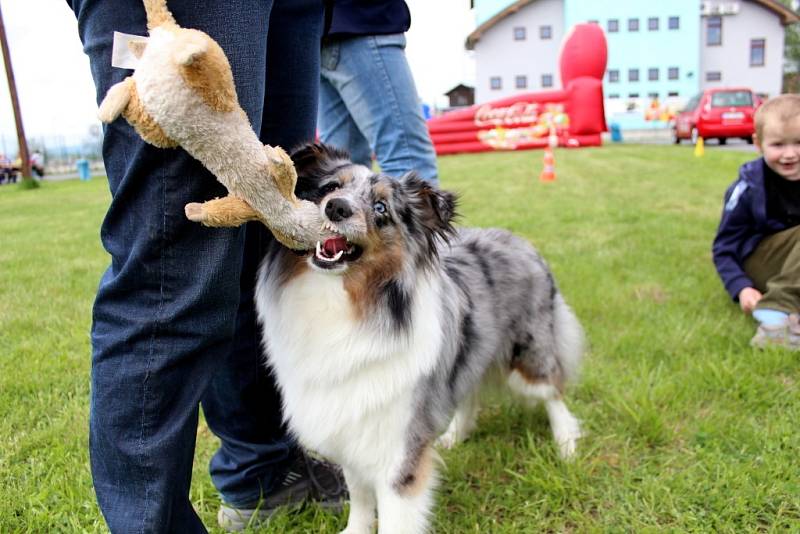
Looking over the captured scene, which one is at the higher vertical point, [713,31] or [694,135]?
[713,31]

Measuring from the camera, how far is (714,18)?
137 feet

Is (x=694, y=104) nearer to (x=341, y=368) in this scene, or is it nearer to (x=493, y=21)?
(x=493, y=21)

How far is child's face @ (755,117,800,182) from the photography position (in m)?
3.56

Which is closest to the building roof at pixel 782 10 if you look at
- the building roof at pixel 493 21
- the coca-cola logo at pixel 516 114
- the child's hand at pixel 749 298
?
the building roof at pixel 493 21

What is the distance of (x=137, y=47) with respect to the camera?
1224 mm

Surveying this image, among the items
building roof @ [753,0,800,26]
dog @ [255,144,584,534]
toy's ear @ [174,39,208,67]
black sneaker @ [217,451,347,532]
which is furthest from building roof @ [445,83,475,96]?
toy's ear @ [174,39,208,67]

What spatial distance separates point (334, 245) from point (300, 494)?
104 cm

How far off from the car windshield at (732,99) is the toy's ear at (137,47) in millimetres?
22770

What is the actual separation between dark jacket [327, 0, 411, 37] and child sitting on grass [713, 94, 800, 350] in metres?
2.42

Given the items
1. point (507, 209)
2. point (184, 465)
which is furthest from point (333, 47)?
point (507, 209)

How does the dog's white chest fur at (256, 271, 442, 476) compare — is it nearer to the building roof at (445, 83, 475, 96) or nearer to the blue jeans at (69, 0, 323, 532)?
the blue jeans at (69, 0, 323, 532)

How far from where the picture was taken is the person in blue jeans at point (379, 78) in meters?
2.65

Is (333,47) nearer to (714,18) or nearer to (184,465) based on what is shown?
(184,465)

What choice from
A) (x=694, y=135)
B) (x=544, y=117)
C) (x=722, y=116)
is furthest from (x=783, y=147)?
(x=694, y=135)
